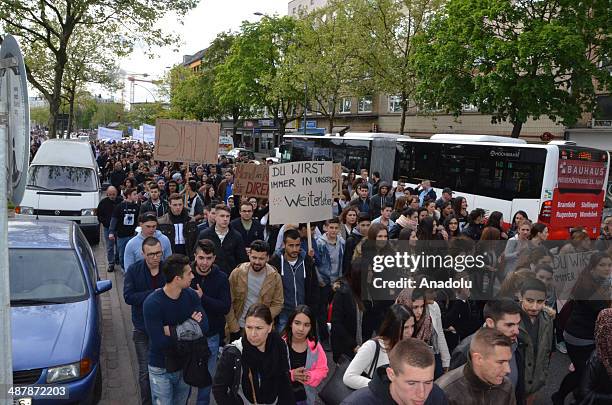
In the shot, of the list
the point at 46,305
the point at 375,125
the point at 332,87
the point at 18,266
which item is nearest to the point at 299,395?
the point at 46,305

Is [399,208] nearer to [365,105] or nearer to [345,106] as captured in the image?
[365,105]

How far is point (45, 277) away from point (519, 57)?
64.8ft

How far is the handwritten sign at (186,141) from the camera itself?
37.4 ft

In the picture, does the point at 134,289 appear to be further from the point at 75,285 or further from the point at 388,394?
the point at 388,394

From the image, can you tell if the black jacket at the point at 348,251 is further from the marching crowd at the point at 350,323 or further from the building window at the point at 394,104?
the building window at the point at 394,104

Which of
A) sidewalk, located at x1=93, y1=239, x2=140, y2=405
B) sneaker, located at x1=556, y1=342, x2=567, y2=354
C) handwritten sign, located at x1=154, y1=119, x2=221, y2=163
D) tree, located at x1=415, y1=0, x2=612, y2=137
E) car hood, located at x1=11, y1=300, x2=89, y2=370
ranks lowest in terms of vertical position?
sidewalk, located at x1=93, y1=239, x2=140, y2=405

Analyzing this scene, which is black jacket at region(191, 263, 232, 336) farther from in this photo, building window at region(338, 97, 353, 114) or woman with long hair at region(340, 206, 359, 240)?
building window at region(338, 97, 353, 114)

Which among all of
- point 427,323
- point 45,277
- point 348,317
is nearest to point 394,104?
point 45,277

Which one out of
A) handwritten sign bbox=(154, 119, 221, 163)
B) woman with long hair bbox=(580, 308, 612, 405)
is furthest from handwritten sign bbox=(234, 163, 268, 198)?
woman with long hair bbox=(580, 308, 612, 405)

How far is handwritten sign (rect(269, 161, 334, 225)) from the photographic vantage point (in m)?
7.52

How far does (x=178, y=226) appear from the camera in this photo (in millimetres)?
8820

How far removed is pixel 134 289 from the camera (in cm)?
543

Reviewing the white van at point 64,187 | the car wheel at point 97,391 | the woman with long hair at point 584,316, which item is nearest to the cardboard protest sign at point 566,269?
the woman with long hair at point 584,316

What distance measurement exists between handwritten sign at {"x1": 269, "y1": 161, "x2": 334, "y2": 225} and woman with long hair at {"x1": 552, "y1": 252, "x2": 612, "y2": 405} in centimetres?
324
